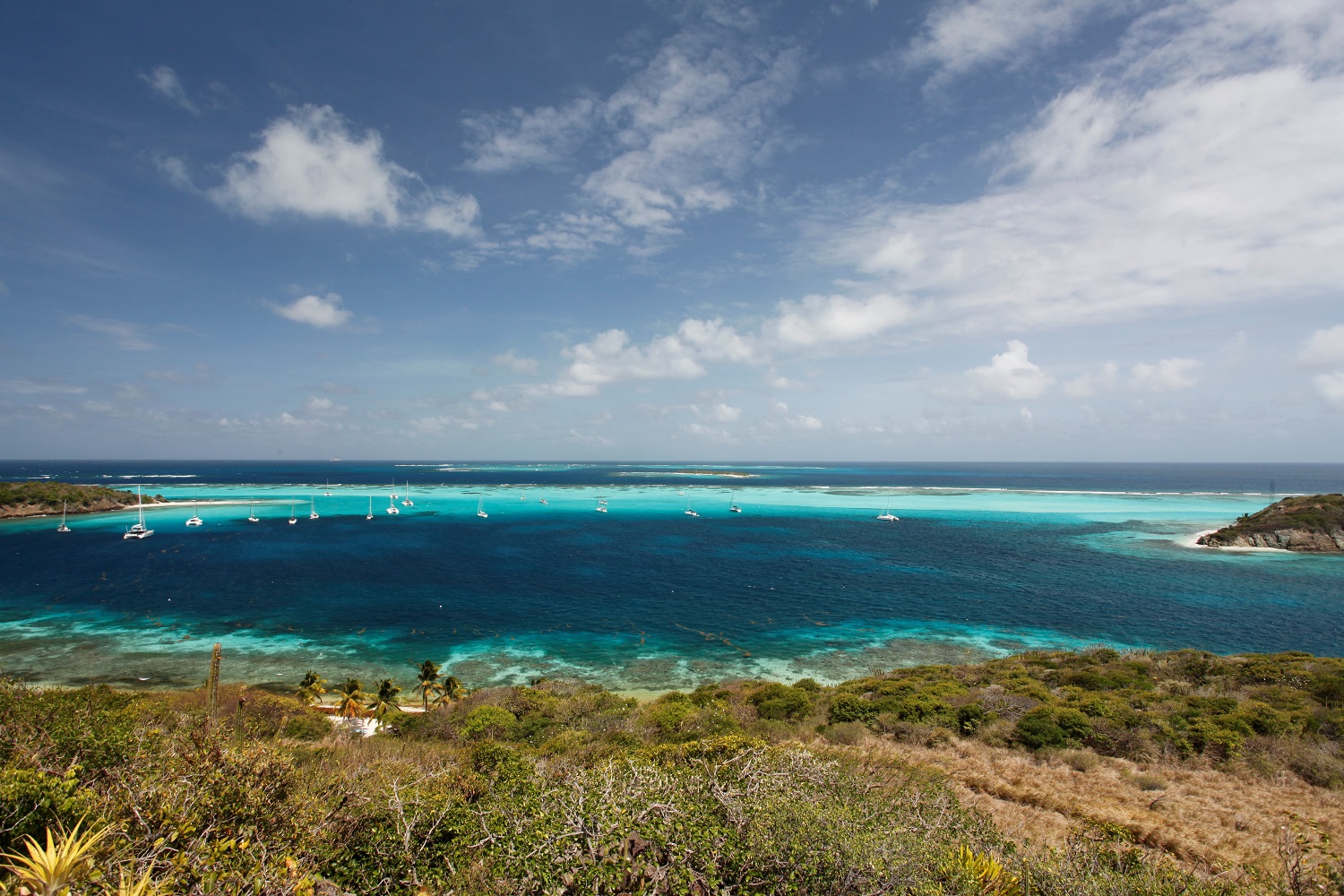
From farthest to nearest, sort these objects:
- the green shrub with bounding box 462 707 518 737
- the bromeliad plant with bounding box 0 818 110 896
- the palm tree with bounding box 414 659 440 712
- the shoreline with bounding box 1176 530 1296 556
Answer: the shoreline with bounding box 1176 530 1296 556 → the palm tree with bounding box 414 659 440 712 → the green shrub with bounding box 462 707 518 737 → the bromeliad plant with bounding box 0 818 110 896

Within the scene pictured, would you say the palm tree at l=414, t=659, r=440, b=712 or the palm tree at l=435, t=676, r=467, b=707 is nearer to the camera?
the palm tree at l=414, t=659, r=440, b=712

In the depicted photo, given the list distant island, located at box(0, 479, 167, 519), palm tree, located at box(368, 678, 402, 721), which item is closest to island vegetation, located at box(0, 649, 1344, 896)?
palm tree, located at box(368, 678, 402, 721)

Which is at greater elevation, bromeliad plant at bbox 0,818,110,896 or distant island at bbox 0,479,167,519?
bromeliad plant at bbox 0,818,110,896

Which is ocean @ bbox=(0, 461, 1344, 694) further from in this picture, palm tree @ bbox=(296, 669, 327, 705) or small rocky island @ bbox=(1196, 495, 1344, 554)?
small rocky island @ bbox=(1196, 495, 1344, 554)

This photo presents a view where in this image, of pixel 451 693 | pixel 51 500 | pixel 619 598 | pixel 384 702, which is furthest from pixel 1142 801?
Answer: pixel 51 500

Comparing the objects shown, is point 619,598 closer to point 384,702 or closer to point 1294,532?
point 384,702

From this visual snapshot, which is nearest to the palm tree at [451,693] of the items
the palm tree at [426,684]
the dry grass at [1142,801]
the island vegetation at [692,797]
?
the palm tree at [426,684]
